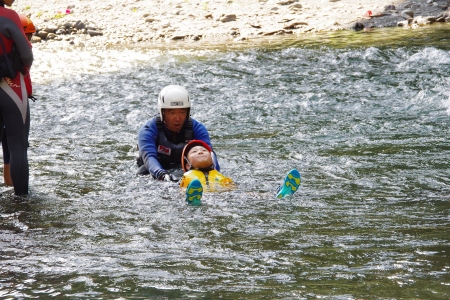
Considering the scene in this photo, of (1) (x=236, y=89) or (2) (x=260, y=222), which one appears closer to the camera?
(2) (x=260, y=222)

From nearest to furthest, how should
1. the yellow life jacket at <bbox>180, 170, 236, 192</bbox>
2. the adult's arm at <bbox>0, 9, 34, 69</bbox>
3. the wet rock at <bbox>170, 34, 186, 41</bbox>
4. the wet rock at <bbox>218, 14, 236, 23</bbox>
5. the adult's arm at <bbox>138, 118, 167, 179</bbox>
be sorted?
the adult's arm at <bbox>0, 9, 34, 69</bbox> < the yellow life jacket at <bbox>180, 170, 236, 192</bbox> < the adult's arm at <bbox>138, 118, 167, 179</bbox> < the wet rock at <bbox>170, 34, 186, 41</bbox> < the wet rock at <bbox>218, 14, 236, 23</bbox>

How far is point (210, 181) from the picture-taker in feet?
26.7

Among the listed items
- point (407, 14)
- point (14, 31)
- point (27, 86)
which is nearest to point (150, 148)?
point (27, 86)

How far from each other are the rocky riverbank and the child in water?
10947mm

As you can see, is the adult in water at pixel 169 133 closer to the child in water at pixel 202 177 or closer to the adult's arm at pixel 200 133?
the adult's arm at pixel 200 133

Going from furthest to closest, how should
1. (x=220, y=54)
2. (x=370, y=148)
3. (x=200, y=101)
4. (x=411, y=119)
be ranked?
1. (x=220, y=54)
2. (x=200, y=101)
3. (x=411, y=119)
4. (x=370, y=148)

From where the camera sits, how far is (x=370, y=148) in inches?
392

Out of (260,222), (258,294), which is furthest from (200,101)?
(258,294)

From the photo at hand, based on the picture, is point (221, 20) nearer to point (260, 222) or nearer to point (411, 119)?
point (411, 119)

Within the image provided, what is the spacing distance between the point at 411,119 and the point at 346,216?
16.9ft

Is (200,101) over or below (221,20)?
below

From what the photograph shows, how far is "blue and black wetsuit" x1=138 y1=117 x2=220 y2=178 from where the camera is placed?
353 inches

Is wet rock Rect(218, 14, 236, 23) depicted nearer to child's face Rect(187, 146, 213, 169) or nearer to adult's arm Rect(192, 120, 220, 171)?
adult's arm Rect(192, 120, 220, 171)

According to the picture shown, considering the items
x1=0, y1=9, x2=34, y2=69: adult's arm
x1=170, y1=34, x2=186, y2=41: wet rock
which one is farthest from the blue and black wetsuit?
x1=170, y1=34, x2=186, y2=41: wet rock
